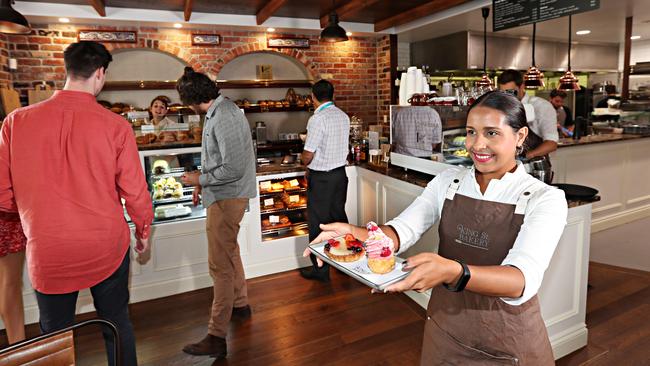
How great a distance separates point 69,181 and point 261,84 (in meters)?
5.05

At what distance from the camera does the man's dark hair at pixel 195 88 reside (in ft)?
8.60

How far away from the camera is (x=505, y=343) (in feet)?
4.33

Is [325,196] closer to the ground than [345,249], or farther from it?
closer to the ground

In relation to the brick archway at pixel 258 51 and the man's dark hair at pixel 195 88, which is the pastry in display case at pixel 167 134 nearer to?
the man's dark hair at pixel 195 88

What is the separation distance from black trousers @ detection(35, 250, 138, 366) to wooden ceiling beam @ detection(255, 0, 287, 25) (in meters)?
3.58

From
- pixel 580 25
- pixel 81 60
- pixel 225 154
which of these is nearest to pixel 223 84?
pixel 225 154

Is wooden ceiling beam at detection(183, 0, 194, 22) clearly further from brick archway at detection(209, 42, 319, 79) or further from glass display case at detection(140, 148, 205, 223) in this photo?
glass display case at detection(140, 148, 205, 223)

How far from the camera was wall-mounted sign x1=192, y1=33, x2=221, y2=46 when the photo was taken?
5.77m

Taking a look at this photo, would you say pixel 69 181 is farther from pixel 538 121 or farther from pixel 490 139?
pixel 538 121

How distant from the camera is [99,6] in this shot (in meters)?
4.56

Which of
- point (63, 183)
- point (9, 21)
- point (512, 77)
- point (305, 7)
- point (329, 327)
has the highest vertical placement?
point (305, 7)

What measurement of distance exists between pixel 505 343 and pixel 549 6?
11.0 ft

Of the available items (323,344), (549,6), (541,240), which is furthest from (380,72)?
(541,240)

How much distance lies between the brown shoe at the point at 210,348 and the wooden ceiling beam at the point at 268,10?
349cm
